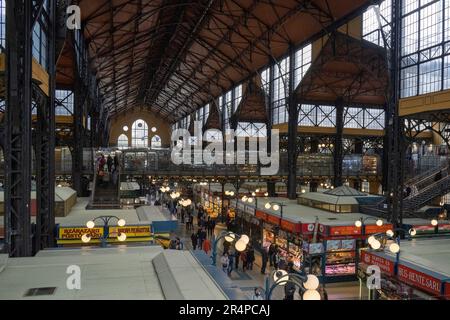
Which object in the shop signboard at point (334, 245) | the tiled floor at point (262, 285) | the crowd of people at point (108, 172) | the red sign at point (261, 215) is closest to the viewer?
the tiled floor at point (262, 285)

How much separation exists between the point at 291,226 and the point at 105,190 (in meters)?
10.3

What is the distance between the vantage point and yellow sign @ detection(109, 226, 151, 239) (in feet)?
47.1

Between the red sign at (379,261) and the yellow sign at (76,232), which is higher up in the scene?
the yellow sign at (76,232)

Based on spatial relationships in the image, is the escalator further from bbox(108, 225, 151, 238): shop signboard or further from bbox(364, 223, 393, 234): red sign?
bbox(364, 223, 393, 234): red sign

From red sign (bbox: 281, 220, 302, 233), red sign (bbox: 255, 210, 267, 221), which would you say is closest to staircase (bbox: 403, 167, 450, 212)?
red sign (bbox: 281, 220, 302, 233)

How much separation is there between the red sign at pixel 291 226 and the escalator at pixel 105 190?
27.1 feet

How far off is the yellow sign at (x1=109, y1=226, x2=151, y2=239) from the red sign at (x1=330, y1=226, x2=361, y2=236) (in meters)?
7.76

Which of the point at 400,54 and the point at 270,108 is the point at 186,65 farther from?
the point at 400,54

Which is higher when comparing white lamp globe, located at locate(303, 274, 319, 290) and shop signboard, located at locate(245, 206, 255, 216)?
white lamp globe, located at locate(303, 274, 319, 290)

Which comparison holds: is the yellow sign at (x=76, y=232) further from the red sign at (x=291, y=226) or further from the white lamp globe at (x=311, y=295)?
the white lamp globe at (x=311, y=295)

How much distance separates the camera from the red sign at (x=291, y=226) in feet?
57.9

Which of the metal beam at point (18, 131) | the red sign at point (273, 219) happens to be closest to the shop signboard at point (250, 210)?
the red sign at point (273, 219)
